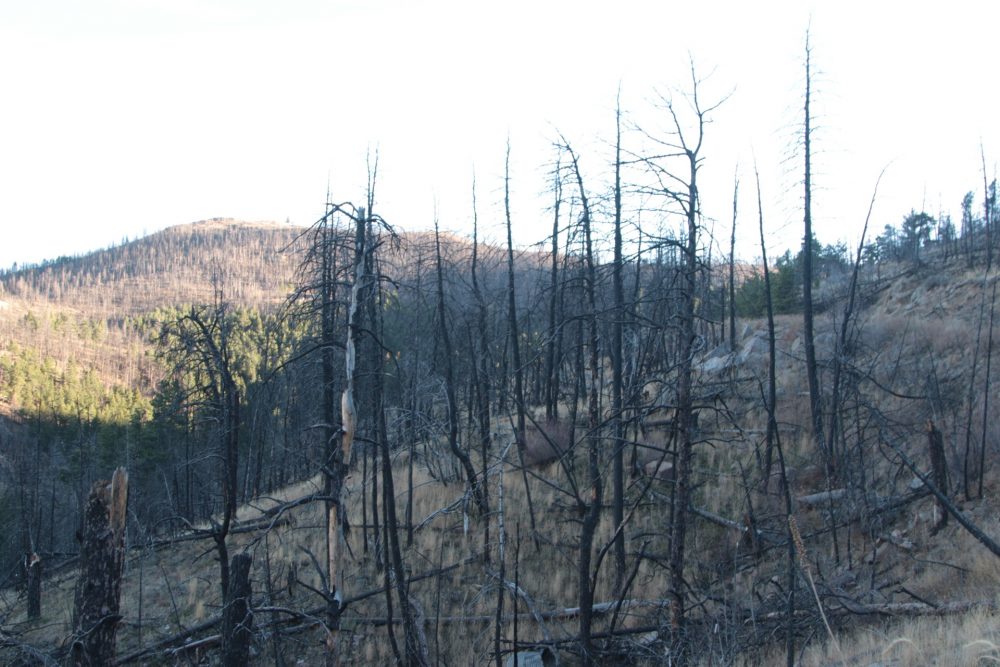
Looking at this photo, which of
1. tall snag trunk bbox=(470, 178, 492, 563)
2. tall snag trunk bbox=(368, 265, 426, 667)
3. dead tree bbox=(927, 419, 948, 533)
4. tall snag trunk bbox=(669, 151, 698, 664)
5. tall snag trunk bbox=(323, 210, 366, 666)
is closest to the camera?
tall snag trunk bbox=(323, 210, 366, 666)

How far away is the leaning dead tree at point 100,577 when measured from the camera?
7.84 meters

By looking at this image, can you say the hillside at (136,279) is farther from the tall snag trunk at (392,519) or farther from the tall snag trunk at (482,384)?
the tall snag trunk at (392,519)

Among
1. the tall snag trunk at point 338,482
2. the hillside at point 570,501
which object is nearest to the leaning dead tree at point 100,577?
the hillside at point 570,501

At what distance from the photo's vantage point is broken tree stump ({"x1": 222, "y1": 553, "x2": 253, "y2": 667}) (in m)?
8.00

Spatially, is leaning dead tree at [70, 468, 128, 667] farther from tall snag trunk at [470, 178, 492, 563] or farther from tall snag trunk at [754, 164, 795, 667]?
tall snag trunk at [754, 164, 795, 667]

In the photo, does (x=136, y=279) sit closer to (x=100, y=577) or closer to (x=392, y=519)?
(x=100, y=577)

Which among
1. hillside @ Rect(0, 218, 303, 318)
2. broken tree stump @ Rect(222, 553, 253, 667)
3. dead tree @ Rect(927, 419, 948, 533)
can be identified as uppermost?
hillside @ Rect(0, 218, 303, 318)

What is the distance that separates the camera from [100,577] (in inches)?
312

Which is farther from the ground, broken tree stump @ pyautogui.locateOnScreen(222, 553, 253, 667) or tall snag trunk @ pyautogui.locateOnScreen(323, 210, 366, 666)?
tall snag trunk @ pyautogui.locateOnScreen(323, 210, 366, 666)

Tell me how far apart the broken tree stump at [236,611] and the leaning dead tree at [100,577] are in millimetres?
1285

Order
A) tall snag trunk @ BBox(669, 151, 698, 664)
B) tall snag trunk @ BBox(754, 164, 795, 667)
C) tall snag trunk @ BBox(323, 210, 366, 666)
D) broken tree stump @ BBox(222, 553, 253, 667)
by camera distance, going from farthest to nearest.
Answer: broken tree stump @ BBox(222, 553, 253, 667)
tall snag trunk @ BBox(669, 151, 698, 664)
tall snag trunk @ BBox(323, 210, 366, 666)
tall snag trunk @ BBox(754, 164, 795, 667)

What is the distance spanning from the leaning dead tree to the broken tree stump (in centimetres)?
129

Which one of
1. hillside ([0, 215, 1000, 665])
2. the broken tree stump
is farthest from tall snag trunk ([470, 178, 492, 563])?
the broken tree stump

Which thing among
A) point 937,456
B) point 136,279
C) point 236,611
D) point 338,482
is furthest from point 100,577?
point 136,279
